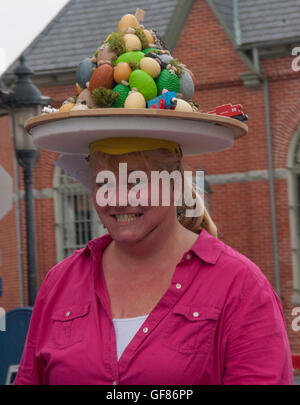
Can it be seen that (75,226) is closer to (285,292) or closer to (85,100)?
(285,292)

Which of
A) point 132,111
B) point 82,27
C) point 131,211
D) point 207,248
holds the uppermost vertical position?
point 82,27

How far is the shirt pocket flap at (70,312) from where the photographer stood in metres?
2.42

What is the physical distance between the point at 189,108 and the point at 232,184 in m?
11.1

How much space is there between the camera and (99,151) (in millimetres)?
2455

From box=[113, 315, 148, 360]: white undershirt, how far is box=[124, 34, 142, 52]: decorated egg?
33.4 inches

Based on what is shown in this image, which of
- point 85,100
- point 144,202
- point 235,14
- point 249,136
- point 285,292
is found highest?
point 235,14

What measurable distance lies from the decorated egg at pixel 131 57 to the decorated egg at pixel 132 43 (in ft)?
0.09

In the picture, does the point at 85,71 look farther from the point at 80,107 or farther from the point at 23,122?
the point at 23,122

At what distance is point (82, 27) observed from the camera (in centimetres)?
1481

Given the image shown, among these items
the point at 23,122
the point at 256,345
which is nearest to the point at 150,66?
the point at 256,345

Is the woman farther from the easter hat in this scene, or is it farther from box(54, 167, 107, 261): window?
box(54, 167, 107, 261): window

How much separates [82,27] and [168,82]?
1271 centimetres

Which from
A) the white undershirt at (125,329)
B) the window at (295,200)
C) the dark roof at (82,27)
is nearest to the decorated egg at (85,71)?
the white undershirt at (125,329)

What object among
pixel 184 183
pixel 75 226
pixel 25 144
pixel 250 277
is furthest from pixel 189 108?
pixel 75 226
